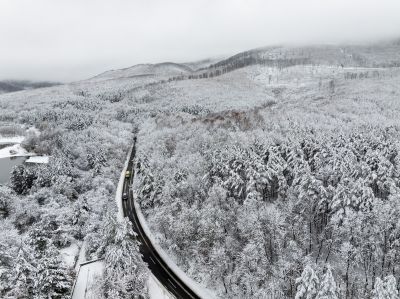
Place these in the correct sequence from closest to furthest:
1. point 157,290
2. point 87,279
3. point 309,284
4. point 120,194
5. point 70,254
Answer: point 309,284 < point 87,279 < point 157,290 < point 70,254 < point 120,194

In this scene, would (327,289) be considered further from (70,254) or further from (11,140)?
(11,140)

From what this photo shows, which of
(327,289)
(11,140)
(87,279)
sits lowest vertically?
(87,279)

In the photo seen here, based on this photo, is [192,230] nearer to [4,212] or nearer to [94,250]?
[94,250]

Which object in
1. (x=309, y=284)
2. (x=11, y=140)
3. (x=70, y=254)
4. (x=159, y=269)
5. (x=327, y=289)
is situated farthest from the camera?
(x=11, y=140)

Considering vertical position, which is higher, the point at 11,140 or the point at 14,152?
the point at 11,140

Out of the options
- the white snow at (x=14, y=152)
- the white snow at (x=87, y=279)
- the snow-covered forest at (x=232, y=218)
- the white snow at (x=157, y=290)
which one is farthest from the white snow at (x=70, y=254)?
the white snow at (x=14, y=152)

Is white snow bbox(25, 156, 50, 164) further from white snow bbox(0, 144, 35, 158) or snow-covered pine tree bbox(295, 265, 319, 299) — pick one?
snow-covered pine tree bbox(295, 265, 319, 299)

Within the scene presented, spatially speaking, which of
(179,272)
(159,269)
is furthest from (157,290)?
(159,269)

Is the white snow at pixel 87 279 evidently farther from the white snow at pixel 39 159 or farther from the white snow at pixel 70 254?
the white snow at pixel 39 159

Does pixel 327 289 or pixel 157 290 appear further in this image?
pixel 157 290
